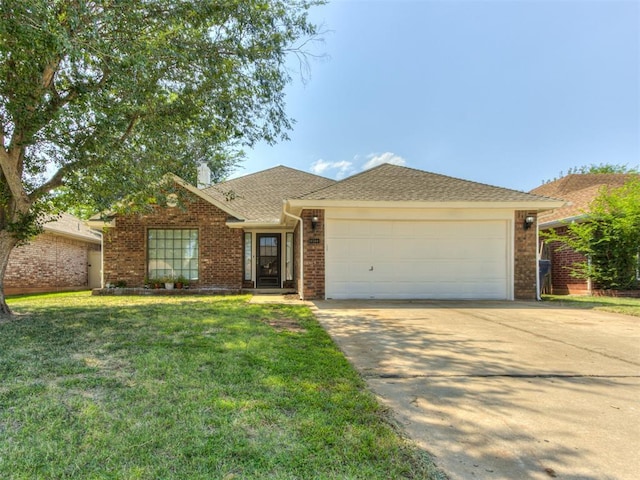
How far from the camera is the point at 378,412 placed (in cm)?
249

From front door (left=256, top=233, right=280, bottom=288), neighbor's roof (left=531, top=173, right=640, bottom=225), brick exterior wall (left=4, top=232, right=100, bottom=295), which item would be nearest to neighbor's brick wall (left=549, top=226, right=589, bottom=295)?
neighbor's roof (left=531, top=173, right=640, bottom=225)

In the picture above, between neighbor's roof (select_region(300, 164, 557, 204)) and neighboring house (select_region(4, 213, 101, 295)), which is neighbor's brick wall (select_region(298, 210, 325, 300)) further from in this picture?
neighboring house (select_region(4, 213, 101, 295))

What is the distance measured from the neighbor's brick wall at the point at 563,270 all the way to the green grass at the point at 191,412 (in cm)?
1205

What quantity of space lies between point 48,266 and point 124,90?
11.9 metres

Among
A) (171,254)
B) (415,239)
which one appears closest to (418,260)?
(415,239)

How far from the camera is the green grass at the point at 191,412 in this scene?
185 cm

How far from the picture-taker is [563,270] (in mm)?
13258

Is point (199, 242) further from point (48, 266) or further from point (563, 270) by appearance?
point (563, 270)

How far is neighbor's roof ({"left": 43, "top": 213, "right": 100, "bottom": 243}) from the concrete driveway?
13.0 meters

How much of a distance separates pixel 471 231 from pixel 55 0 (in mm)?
9568

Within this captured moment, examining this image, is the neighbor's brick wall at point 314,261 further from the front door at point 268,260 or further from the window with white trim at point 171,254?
the window with white trim at point 171,254

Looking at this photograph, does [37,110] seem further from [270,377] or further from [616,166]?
[616,166]

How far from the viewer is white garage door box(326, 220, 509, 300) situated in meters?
9.39

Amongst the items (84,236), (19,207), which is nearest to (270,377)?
(19,207)
